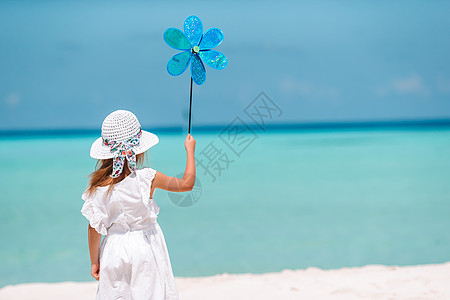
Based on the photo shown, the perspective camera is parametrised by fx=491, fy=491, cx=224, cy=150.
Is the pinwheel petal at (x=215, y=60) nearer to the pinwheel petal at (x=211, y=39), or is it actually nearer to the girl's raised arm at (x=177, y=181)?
the pinwheel petal at (x=211, y=39)

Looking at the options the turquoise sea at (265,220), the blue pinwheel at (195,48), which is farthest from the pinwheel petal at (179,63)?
the turquoise sea at (265,220)

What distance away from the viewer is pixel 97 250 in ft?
6.41

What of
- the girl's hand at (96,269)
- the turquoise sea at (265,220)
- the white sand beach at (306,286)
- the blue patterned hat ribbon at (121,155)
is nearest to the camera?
the blue patterned hat ribbon at (121,155)

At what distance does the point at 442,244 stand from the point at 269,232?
59.2 inches

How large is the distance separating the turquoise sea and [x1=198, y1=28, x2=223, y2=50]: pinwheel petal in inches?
80.7

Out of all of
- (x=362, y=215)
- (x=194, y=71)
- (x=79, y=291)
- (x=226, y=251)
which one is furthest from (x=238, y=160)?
(x=194, y=71)

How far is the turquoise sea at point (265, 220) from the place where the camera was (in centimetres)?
390

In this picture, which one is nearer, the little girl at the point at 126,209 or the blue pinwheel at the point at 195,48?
the little girl at the point at 126,209

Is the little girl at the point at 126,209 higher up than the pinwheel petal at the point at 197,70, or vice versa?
the pinwheel petal at the point at 197,70

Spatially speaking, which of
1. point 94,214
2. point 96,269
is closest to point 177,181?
point 94,214

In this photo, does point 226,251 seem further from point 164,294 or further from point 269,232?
point 164,294

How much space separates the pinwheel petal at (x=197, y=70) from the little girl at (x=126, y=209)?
1.07 ft

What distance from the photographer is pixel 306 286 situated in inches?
121

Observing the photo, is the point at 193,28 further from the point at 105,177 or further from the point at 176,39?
the point at 105,177
